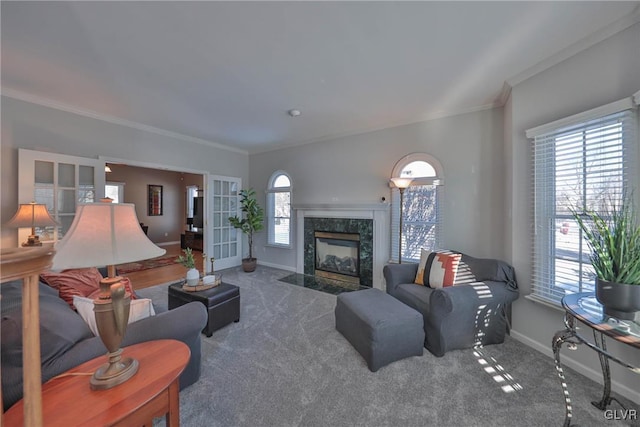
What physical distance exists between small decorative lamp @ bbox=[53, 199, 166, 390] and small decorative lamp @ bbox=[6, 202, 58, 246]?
2.59m

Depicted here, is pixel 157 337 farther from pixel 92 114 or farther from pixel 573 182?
pixel 92 114

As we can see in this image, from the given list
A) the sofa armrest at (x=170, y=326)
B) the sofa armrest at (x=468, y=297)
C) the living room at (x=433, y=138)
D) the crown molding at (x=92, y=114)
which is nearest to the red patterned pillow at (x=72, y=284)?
the sofa armrest at (x=170, y=326)

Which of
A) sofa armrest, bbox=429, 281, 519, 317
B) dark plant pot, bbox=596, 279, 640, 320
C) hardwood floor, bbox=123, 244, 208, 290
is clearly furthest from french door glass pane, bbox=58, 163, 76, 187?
dark plant pot, bbox=596, 279, 640, 320

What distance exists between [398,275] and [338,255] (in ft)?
5.47

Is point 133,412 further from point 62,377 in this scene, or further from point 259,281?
point 259,281

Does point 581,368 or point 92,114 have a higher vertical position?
point 92,114

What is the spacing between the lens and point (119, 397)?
1.02 m

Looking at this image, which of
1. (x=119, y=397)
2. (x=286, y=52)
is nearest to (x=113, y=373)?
(x=119, y=397)

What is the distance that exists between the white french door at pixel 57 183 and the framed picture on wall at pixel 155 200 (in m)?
4.73

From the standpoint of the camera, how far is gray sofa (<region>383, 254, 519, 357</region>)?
225 cm

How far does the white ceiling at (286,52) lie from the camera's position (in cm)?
171

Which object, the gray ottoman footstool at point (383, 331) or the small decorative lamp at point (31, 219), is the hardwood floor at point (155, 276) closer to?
the small decorative lamp at point (31, 219)

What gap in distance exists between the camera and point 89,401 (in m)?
1.00

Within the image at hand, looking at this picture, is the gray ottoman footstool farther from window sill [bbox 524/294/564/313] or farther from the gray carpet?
window sill [bbox 524/294/564/313]
